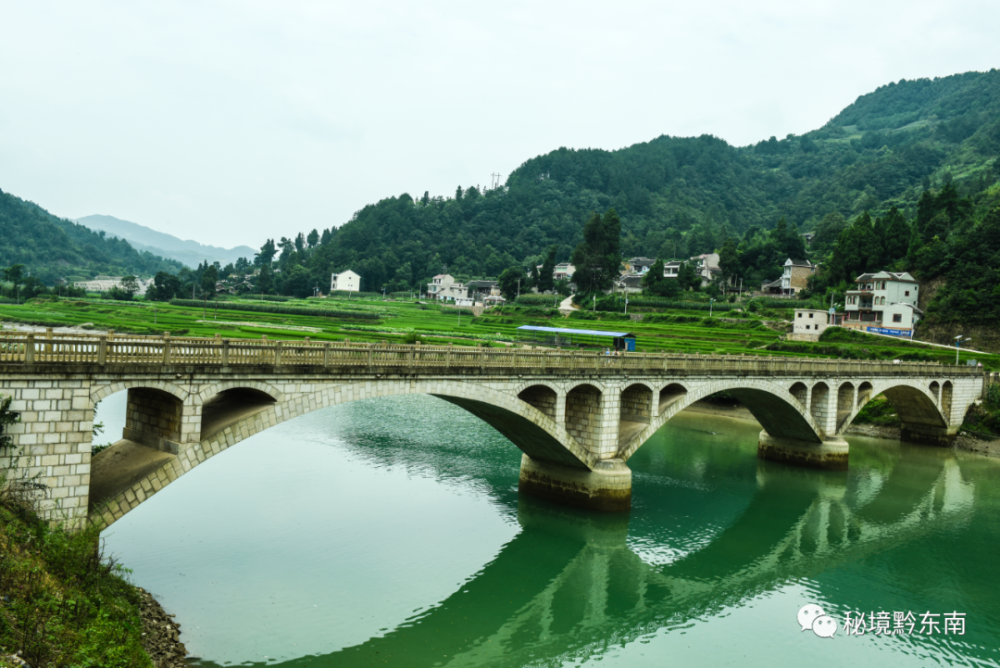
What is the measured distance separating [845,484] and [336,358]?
34.0 m

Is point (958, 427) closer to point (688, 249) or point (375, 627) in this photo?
point (375, 627)

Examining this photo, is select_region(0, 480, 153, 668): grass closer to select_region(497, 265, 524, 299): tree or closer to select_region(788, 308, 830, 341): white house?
select_region(788, 308, 830, 341): white house

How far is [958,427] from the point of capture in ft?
181

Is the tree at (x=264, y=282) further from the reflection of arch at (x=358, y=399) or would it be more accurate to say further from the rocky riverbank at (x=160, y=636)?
the rocky riverbank at (x=160, y=636)

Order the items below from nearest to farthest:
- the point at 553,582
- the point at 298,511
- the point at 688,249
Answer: the point at 553,582, the point at 298,511, the point at 688,249

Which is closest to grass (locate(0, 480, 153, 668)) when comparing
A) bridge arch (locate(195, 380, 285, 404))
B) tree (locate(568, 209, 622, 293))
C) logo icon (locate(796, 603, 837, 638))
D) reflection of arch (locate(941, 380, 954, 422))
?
bridge arch (locate(195, 380, 285, 404))

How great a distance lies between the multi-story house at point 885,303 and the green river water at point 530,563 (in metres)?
43.0

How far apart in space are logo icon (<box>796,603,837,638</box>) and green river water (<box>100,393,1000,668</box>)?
236mm

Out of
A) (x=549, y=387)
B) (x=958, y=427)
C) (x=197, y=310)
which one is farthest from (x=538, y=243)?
(x=549, y=387)

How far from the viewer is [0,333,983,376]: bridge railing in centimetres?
1544

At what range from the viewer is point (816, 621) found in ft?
71.7

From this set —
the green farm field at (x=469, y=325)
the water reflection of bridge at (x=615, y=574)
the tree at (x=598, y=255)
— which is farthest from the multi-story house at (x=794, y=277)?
the water reflection of bridge at (x=615, y=574)

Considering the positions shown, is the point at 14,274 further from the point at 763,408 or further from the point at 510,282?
the point at 763,408

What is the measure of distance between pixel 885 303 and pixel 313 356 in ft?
264
